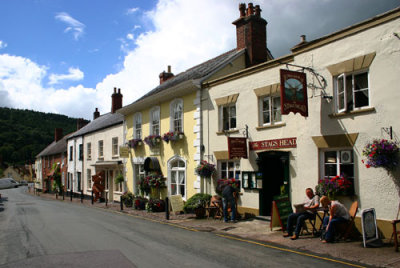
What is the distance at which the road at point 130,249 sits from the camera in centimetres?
713

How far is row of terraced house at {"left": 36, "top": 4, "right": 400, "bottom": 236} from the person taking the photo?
8.89 m

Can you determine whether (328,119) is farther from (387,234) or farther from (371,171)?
(387,234)

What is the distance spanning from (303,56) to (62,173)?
3488cm

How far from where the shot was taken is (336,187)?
31.2 feet

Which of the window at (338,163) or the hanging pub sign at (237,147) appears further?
the hanging pub sign at (237,147)

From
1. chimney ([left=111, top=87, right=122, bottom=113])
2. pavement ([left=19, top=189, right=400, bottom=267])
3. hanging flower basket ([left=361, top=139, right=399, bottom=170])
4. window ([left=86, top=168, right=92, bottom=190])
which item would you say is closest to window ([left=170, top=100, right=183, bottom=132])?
pavement ([left=19, top=189, right=400, bottom=267])

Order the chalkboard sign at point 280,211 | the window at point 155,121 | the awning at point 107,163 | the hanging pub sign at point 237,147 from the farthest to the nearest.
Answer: the awning at point 107,163, the window at point 155,121, the hanging pub sign at point 237,147, the chalkboard sign at point 280,211

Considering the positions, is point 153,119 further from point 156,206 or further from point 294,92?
point 294,92

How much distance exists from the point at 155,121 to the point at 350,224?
43.4 ft

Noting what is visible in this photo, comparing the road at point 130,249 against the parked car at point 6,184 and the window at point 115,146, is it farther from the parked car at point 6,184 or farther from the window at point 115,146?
the parked car at point 6,184

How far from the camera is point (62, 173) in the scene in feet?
129

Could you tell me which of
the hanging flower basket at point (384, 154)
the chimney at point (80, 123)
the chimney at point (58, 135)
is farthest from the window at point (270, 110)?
the chimney at point (58, 135)

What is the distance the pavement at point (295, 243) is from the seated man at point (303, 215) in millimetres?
258

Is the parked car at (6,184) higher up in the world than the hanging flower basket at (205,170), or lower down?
lower down
